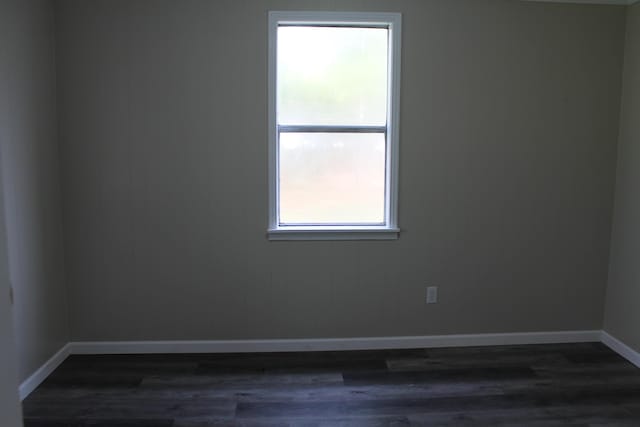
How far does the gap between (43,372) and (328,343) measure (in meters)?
1.83

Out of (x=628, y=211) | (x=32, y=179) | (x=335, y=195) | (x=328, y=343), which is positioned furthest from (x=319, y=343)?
(x=628, y=211)

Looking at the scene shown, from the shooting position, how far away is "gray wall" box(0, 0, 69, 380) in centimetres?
253

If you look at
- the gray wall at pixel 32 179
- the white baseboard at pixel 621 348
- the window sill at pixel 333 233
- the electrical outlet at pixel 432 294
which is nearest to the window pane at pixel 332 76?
the window sill at pixel 333 233

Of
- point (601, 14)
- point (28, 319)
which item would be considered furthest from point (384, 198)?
point (28, 319)

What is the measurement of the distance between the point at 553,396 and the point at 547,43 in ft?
7.54

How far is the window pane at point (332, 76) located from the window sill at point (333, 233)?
2.42 feet

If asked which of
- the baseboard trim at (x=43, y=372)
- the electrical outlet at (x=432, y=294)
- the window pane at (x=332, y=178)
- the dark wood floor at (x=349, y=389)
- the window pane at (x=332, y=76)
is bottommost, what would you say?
the dark wood floor at (x=349, y=389)

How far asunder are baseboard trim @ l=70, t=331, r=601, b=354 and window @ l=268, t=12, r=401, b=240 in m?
0.76

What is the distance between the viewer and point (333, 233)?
125 inches

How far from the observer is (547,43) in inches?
123

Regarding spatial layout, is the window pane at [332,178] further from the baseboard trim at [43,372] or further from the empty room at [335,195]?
the baseboard trim at [43,372]

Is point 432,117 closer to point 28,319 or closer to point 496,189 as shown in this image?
point 496,189

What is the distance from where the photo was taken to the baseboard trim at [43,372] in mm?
2613

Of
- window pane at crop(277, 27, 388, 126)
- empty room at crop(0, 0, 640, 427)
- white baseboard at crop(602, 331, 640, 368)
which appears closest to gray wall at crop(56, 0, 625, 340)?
empty room at crop(0, 0, 640, 427)
